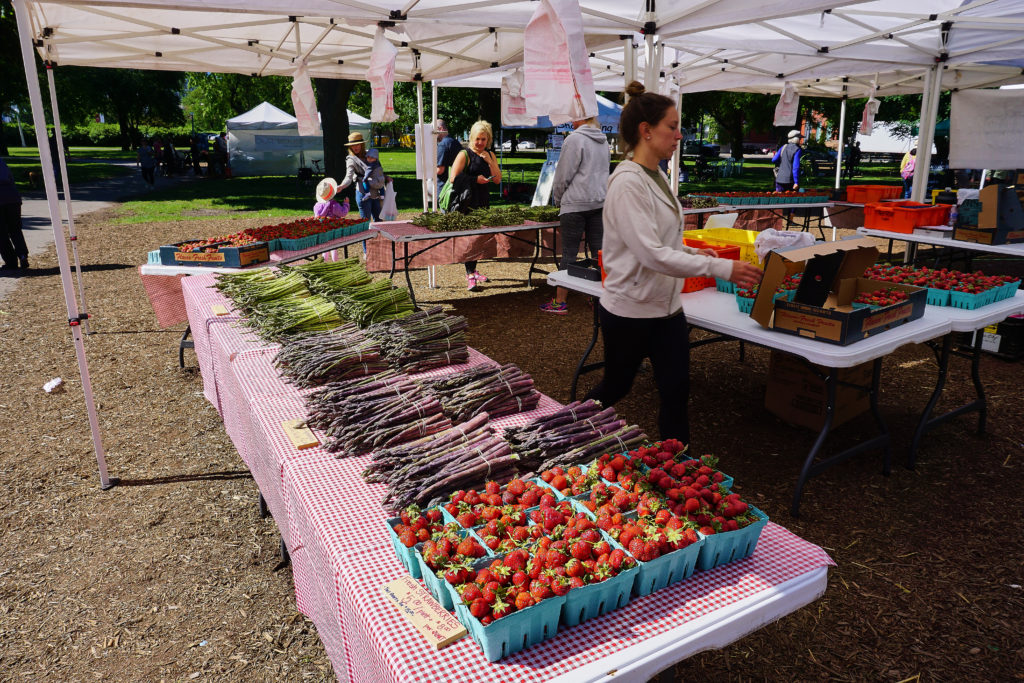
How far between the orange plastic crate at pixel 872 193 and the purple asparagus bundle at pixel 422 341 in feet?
28.8

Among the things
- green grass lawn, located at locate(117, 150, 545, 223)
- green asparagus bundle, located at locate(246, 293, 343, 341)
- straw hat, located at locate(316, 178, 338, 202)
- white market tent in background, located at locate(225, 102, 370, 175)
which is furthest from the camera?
white market tent in background, located at locate(225, 102, 370, 175)

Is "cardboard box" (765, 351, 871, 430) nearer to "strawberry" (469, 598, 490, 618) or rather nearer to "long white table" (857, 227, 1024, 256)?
"long white table" (857, 227, 1024, 256)

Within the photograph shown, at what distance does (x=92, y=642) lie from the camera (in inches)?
110

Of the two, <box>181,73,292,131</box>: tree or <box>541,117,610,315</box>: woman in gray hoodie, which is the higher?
<box>181,73,292,131</box>: tree

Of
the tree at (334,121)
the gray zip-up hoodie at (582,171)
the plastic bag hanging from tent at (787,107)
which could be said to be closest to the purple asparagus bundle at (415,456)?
the gray zip-up hoodie at (582,171)

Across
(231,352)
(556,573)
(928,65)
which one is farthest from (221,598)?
(928,65)

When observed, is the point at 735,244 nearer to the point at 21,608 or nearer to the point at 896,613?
the point at 896,613

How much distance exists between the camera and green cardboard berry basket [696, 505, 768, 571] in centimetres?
175

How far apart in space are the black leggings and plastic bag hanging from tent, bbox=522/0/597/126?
4.32 ft

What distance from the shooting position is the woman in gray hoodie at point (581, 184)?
20.2ft

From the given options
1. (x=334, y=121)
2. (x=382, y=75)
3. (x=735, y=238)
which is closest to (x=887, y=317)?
(x=735, y=238)

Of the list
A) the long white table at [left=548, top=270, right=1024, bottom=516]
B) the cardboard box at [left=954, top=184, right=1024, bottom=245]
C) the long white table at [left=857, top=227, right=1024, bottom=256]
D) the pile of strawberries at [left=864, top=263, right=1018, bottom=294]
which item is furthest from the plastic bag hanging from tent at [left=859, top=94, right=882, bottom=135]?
the pile of strawberries at [left=864, top=263, right=1018, bottom=294]

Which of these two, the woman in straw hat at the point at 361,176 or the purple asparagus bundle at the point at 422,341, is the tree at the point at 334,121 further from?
the purple asparagus bundle at the point at 422,341

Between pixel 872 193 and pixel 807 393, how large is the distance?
6909 mm
